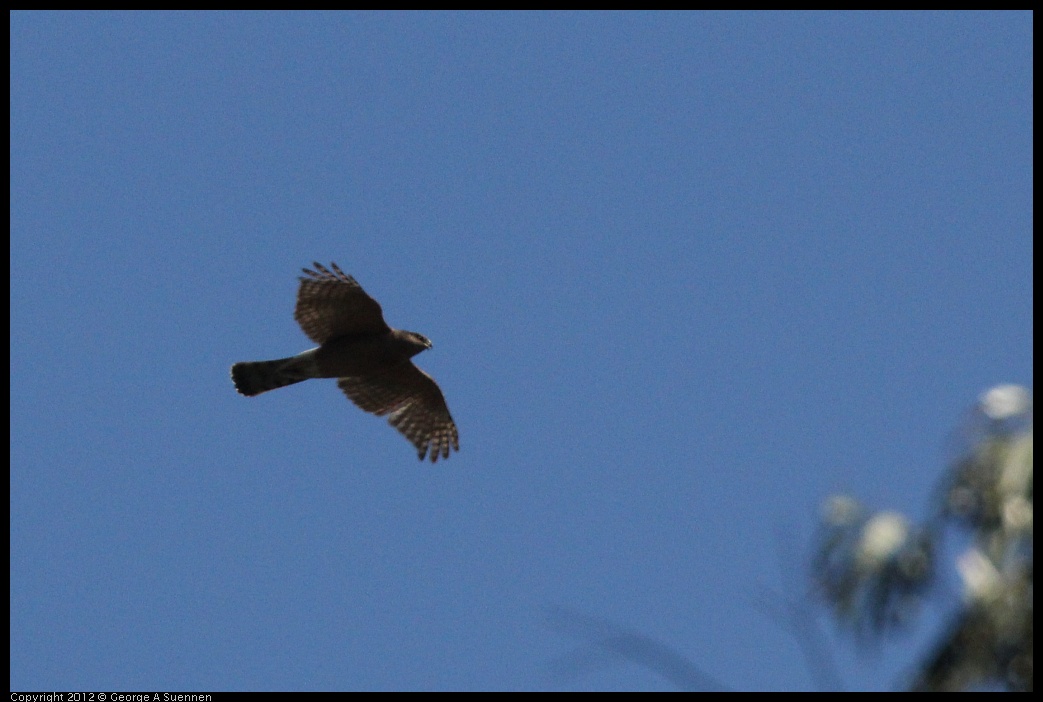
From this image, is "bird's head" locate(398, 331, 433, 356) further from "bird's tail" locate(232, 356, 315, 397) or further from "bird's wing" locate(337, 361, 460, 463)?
"bird's tail" locate(232, 356, 315, 397)

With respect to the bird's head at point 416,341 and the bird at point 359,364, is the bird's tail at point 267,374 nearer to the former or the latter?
the bird at point 359,364

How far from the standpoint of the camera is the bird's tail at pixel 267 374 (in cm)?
1216

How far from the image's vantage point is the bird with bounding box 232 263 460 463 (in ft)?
38.6

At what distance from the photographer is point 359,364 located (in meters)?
12.3

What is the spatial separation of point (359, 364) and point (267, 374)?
0.94 m

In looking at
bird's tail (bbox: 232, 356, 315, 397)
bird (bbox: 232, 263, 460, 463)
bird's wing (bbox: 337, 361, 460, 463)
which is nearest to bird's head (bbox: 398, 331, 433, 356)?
bird (bbox: 232, 263, 460, 463)

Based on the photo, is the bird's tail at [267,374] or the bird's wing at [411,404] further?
the bird's wing at [411,404]

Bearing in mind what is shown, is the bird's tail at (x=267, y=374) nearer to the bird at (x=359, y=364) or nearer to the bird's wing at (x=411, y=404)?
the bird at (x=359, y=364)

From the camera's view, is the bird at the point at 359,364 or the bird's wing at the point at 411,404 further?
the bird's wing at the point at 411,404

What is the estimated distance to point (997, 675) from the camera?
6.04 metres

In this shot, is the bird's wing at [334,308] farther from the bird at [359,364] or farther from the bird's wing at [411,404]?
the bird's wing at [411,404]

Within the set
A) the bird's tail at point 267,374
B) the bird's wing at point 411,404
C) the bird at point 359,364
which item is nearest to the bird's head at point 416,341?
the bird at point 359,364

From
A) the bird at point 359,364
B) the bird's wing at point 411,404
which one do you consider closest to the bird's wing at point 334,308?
the bird at point 359,364
